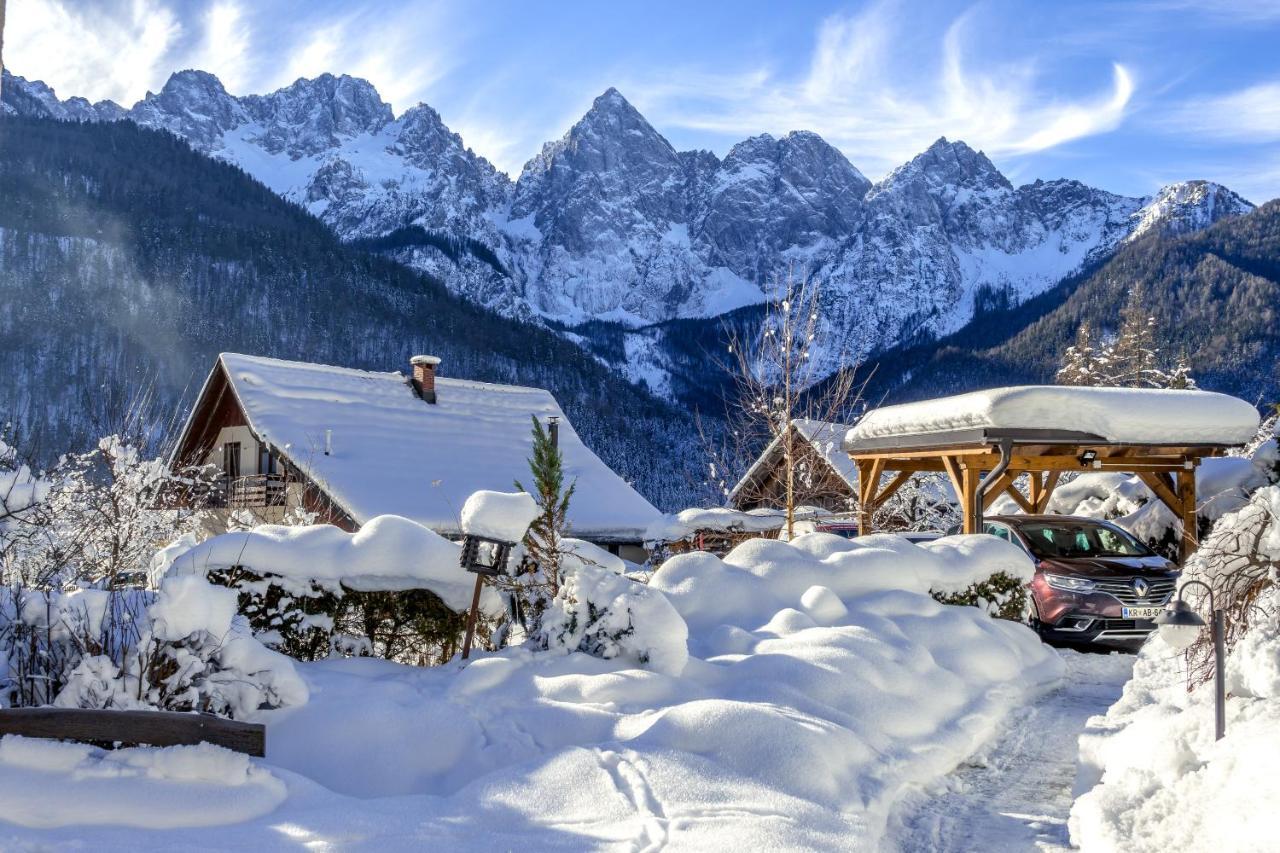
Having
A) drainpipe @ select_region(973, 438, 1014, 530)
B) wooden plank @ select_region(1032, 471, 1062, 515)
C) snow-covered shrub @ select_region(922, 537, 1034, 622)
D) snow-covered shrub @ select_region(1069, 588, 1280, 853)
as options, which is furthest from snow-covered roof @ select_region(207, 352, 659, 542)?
snow-covered shrub @ select_region(1069, 588, 1280, 853)

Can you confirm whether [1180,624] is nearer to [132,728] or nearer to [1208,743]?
[1208,743]

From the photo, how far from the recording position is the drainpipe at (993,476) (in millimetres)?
12531

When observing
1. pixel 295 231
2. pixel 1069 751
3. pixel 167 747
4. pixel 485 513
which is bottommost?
pixel 1069 751

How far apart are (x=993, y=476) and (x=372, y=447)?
16.3m

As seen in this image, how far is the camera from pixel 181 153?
393ft

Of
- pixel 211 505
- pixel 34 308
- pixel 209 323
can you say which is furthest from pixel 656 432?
pixel 211 505

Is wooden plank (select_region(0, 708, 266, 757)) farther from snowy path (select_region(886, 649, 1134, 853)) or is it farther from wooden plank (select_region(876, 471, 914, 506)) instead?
wooden plank (select_region(876, 471, 914, 506))

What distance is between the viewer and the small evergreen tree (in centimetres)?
788

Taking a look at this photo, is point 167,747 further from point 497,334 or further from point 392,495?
point 497,334

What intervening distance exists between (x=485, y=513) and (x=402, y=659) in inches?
62.0

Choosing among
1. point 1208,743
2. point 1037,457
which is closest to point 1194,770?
point 1208,743

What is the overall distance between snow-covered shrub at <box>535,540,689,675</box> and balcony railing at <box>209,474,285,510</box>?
16.6 meters

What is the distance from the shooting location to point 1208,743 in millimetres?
4336

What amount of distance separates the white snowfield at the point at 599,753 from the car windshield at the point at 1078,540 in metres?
3.58
